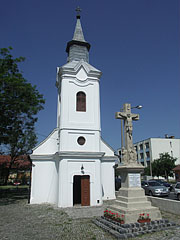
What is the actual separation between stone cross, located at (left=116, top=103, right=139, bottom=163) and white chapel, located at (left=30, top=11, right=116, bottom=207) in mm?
6614

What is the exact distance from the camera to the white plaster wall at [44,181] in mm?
17031

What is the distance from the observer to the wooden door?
15204 millimetres

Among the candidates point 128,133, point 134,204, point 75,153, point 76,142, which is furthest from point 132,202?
point 76,142

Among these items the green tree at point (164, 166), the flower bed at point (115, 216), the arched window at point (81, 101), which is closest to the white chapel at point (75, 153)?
the arched window at point (81, 101)

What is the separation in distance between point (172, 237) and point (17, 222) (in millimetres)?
7393

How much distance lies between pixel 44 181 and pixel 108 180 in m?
5.96

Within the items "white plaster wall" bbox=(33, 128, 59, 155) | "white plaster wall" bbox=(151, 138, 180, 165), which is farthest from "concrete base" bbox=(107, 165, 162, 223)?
"white plaster wall" bbox=(151, 138, 180, 165)

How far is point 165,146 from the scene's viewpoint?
6269cm

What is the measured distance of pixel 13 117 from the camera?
59.8 ft

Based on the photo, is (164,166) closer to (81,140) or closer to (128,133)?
(81,140)

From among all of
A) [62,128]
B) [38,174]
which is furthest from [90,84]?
[38,174]

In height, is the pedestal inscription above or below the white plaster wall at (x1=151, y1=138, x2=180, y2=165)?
below

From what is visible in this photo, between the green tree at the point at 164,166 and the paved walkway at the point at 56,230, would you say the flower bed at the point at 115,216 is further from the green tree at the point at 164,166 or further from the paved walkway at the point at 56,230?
the green tree at the point at 164,166

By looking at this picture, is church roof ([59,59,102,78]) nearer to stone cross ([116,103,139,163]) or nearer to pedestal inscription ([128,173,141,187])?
stone cross ([116,103,139,163])
